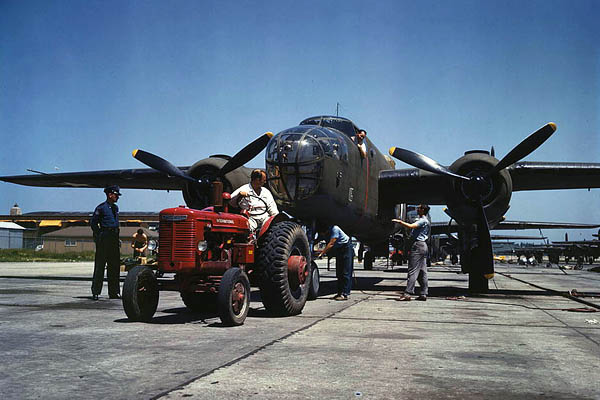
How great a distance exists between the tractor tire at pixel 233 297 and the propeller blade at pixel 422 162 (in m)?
7.83

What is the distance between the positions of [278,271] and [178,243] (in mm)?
1697

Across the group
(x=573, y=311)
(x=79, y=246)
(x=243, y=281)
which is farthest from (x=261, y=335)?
(x=79, y=246)

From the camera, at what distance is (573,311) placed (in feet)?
32.1

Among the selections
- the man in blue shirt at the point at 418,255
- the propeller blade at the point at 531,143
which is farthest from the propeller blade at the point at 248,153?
the propeller blade at the point at 531,143

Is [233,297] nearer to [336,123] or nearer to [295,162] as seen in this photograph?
[295,162]

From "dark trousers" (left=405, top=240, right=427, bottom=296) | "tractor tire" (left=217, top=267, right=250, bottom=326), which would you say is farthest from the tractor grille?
"dark trousers" (left=405, top=240, right=427, bottom=296)

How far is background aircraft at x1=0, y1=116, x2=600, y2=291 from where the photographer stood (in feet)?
36.0

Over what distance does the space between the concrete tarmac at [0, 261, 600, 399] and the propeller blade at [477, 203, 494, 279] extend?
392cm

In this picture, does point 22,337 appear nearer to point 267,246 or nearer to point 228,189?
point 267,246

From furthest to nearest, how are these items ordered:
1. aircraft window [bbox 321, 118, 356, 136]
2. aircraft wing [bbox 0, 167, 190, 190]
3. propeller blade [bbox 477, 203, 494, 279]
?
aircraft wing [bbox 0, 167, 190, 190], propeller blade [bbox 477, 203, 494, 279], aircraft window [bbox 321, 118, 356, 136]

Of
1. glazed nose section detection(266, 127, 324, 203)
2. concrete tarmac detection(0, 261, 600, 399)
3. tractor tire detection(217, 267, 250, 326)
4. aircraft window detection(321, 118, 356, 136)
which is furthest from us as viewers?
aircraft window detection(321, 118, 356, 136)

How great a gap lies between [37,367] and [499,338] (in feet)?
16.9

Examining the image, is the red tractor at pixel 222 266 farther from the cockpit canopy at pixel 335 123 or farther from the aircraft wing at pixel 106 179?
the aircraft wing at pixel 106 179

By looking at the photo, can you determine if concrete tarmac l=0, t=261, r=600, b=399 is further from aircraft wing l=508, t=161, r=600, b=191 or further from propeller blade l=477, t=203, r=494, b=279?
aircraft wing l=508, t=161, r=600, b=191
